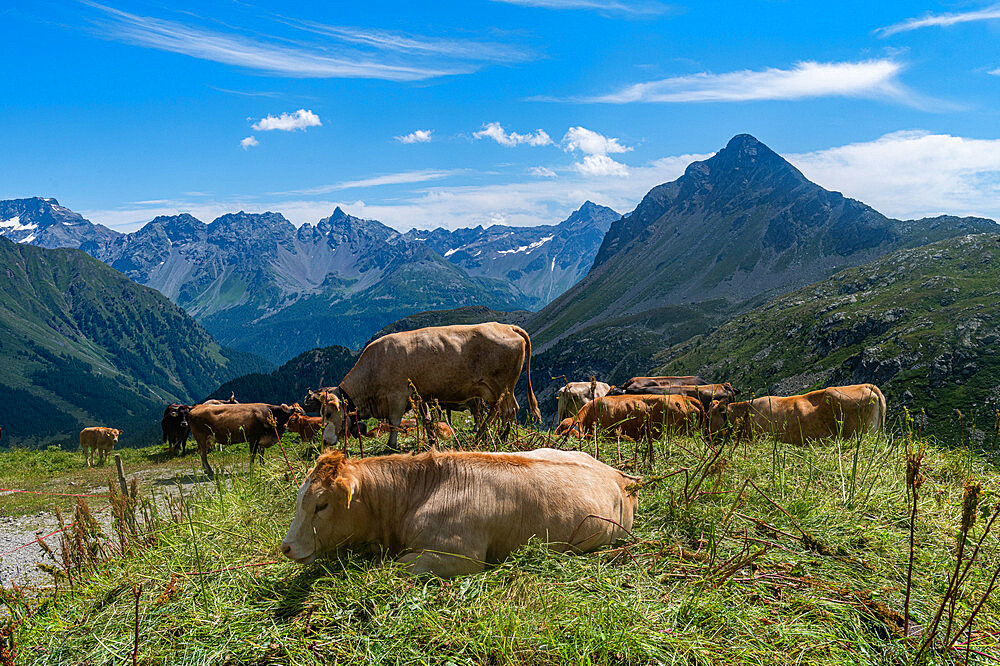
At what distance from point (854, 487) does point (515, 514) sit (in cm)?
446

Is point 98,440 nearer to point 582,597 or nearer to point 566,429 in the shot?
point 566,429

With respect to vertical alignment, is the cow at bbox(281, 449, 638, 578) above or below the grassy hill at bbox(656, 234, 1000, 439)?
above

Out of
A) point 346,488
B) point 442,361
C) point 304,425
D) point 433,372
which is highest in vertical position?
point 442,361

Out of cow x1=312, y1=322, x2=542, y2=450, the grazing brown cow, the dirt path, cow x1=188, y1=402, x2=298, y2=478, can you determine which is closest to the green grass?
cow x1=312, y1=322, x2=542, y2=450

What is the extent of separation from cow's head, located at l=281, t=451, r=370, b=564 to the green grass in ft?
0.78

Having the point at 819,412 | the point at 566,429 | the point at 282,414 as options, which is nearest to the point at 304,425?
the point at 282,414

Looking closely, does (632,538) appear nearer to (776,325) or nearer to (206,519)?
(206,519)

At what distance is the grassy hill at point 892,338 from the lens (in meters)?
86.3

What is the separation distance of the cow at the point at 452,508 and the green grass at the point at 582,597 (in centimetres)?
29

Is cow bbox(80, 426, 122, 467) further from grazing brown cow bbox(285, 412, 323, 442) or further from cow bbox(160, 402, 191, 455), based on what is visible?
grazing brown cow bbox(285, 412, 323, 442)

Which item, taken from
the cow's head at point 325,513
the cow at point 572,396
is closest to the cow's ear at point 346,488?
the cow's head at point 325,513

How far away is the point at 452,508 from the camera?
6.10m

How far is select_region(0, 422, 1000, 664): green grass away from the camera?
429 cm

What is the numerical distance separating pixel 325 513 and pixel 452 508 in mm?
1331
